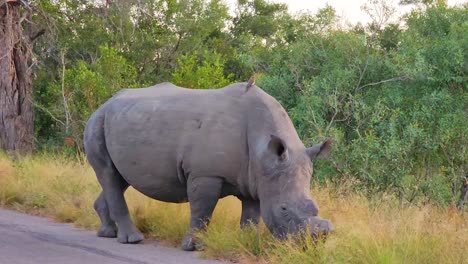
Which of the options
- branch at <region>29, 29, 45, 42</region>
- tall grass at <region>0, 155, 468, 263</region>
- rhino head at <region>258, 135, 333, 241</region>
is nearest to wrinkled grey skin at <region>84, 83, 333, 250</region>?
rhino head at <region>258, 135, 333, 241</region>

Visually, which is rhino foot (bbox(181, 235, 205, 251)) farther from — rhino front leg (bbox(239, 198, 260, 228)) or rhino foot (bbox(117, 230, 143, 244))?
rhino foot (bbox(117, 230, 143, 244))

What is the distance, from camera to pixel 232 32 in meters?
31.5

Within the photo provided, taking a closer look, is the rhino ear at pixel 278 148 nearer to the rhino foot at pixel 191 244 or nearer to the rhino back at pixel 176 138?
the rhino back at pixel 176 138

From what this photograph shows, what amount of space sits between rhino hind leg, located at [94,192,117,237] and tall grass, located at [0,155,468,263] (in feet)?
1.05

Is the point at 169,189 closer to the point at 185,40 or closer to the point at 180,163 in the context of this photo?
the point at 180,163

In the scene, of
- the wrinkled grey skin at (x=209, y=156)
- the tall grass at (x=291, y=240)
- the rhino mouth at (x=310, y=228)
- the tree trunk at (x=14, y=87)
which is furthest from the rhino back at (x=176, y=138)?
the tree trunk at (x=14, y=87)

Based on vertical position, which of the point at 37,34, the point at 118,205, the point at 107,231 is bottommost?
the point at 107,231

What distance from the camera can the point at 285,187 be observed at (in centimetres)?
771

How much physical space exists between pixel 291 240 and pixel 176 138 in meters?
1.83

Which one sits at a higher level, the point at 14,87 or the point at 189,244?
the point at 14,87

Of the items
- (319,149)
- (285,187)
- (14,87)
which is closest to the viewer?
(285,187)

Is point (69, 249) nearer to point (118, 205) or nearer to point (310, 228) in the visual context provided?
point (118, 205)

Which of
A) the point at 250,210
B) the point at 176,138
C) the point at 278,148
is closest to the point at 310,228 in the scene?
the point at 278,148

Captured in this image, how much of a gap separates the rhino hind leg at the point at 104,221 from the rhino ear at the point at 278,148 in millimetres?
2455
